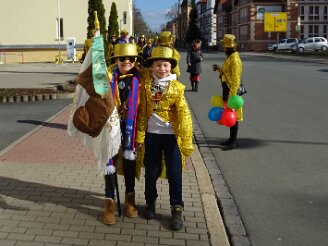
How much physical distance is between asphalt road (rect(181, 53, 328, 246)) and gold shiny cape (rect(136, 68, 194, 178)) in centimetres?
111

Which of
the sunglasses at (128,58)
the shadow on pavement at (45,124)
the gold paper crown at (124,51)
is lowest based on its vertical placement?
the shadow on pavement at (45,124)

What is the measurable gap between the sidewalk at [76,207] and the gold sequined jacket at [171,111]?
78 centimetres

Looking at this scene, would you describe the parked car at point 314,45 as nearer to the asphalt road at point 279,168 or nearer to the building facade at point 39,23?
the building facade at point 39,23

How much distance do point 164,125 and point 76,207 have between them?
1.34 meters

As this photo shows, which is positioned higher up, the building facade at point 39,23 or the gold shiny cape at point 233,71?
the building facade at point 39,23

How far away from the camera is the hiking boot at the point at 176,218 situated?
4316 millimetres

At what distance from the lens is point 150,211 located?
459cm

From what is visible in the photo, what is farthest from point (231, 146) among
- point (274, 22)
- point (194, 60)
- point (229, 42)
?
point (274, 22)

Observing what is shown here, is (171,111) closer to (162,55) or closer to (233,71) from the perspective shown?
(162,55)

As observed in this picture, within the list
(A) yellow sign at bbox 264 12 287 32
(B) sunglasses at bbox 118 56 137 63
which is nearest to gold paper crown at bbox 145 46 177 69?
(B) sunglasses at bbox 118 56 137 63

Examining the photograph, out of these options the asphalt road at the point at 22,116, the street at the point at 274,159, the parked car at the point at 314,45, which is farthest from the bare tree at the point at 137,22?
the street at the point at 274,159

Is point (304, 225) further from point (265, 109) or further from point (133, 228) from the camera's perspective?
point (265, 109)

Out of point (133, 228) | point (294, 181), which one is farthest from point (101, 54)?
point (294, 181)

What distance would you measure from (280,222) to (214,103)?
3399 millimetres
